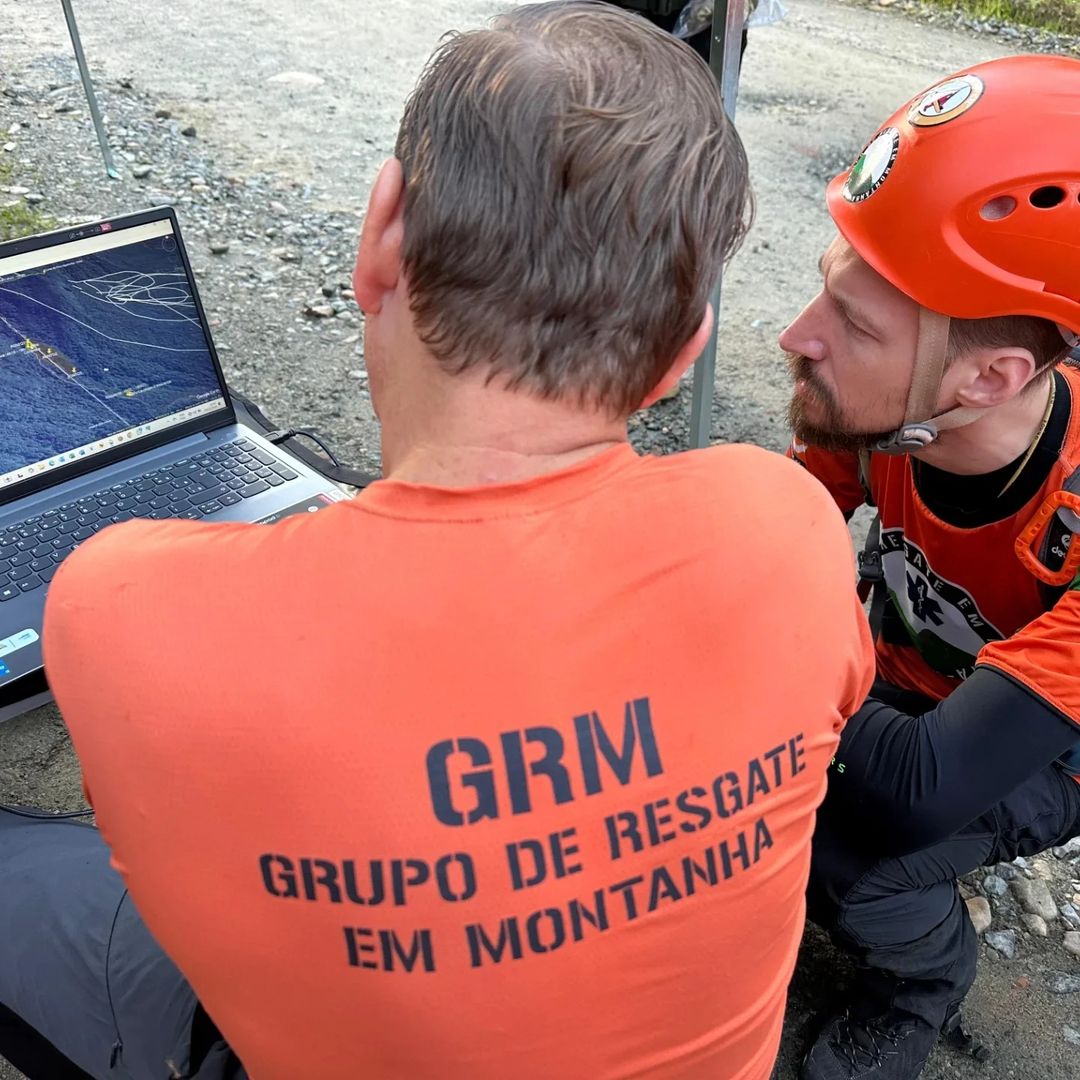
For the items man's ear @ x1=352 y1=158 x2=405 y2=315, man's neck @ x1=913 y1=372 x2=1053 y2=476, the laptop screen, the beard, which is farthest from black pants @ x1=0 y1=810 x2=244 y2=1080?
man's neck @ x1=913 y1=372 x2=1053 y2=476

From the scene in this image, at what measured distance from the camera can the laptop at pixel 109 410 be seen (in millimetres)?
1826

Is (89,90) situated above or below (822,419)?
above

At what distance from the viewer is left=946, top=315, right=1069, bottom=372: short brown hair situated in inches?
70.3

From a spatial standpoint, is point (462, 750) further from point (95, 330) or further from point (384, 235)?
point (95, 330)

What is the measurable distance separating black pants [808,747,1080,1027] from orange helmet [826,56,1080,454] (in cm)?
78

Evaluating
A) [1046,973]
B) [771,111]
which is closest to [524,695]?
[1046,973]

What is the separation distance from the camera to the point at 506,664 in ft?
2.86

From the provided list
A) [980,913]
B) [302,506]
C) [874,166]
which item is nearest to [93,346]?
[302,506]

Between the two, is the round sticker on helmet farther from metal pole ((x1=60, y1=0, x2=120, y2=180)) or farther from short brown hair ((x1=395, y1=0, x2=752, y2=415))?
metal pole ((x1=60, y1=0, x2=120, y2=180))

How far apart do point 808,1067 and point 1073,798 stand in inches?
30.5

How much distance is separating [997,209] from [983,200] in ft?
0.12

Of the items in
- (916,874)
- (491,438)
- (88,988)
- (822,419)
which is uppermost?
(491,438)

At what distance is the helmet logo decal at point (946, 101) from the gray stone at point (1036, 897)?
5.95 ft

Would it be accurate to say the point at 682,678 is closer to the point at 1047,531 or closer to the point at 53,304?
the point at 1047,531
